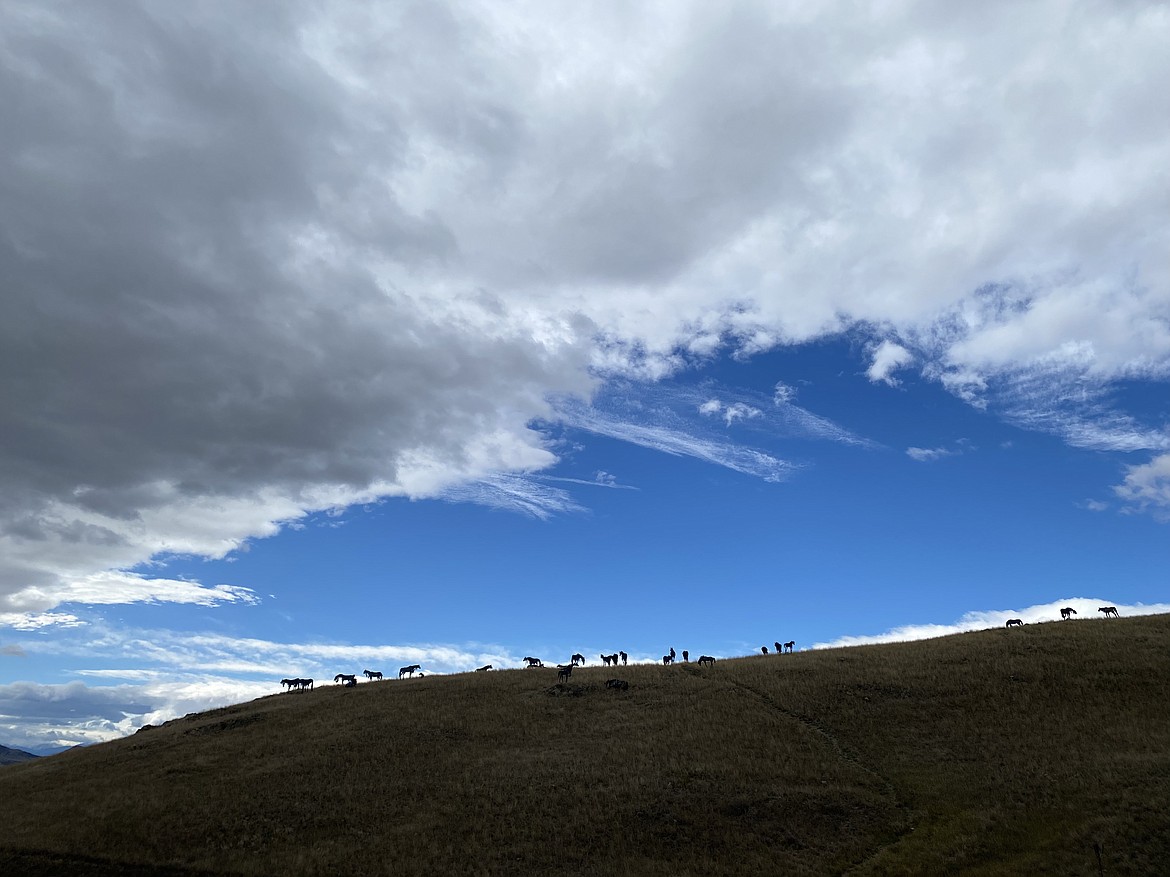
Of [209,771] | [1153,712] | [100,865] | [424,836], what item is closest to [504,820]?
[424,836]

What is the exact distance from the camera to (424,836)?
3294 cm

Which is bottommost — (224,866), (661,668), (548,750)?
(224,866)

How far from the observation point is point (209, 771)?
42.8 meters

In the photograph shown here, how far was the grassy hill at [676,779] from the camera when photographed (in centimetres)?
2998

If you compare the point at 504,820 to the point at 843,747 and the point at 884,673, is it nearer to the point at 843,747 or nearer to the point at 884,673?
the point at 843,747

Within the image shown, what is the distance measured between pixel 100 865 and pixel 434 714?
71.5 ft

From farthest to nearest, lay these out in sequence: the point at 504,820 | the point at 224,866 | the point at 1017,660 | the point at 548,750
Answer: the point at 1017,660, the point at 548,750, the point at 504,820, the point at 224,866

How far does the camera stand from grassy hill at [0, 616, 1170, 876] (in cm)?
2998

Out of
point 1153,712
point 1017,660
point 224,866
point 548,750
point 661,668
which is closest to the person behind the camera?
point 224,866

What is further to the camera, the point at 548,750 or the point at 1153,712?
the point at 548,750

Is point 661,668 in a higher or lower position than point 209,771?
higher

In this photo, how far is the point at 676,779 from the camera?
3766 centimetres

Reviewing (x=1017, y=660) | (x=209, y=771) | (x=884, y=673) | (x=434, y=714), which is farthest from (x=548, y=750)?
(x=1017, y=660)

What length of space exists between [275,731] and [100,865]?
60.4ft
